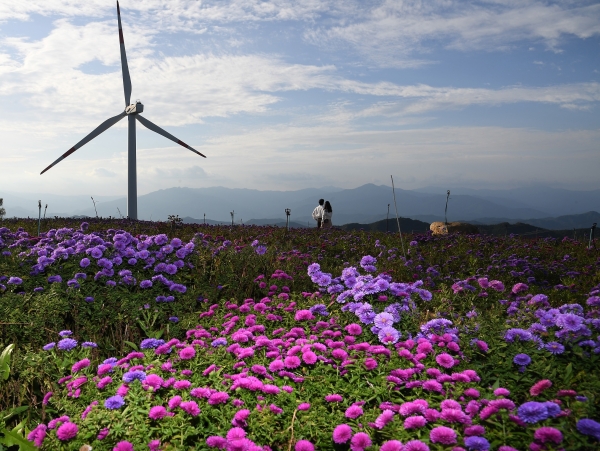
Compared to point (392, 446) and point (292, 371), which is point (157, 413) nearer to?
point (292, 371)

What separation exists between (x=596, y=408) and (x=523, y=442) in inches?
20.1

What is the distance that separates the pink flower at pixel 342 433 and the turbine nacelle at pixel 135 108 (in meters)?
23.8

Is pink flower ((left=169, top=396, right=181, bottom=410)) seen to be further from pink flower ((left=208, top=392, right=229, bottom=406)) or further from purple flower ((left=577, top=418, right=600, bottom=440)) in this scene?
purple flower ((left=577, top=418, right=600, bottom=440))

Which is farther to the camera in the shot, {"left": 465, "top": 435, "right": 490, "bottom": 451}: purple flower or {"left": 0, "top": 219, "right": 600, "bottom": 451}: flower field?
{"left": 0, "top": 219, "right": 600, "bottom": 451}: flower field

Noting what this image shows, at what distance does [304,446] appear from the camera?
102 inches

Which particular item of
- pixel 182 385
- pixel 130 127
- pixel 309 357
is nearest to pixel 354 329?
pixel 309 357

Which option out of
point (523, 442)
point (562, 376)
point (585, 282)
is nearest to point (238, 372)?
point (523, 442)

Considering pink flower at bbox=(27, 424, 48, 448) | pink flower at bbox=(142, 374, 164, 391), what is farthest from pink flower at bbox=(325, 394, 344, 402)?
pink flower at bbox=(27, 424, 48, 448)

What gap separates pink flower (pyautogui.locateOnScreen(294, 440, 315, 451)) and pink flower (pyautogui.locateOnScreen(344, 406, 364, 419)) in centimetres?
32

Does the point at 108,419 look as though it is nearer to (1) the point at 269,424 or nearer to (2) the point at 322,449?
(1) the point at 269,424

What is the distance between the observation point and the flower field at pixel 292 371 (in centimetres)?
263

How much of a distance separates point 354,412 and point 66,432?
168 cm

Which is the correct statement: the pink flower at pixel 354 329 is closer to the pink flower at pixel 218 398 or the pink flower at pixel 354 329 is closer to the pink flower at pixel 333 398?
the pink flower at pixel 333 398

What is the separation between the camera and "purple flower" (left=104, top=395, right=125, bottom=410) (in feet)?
9.62
